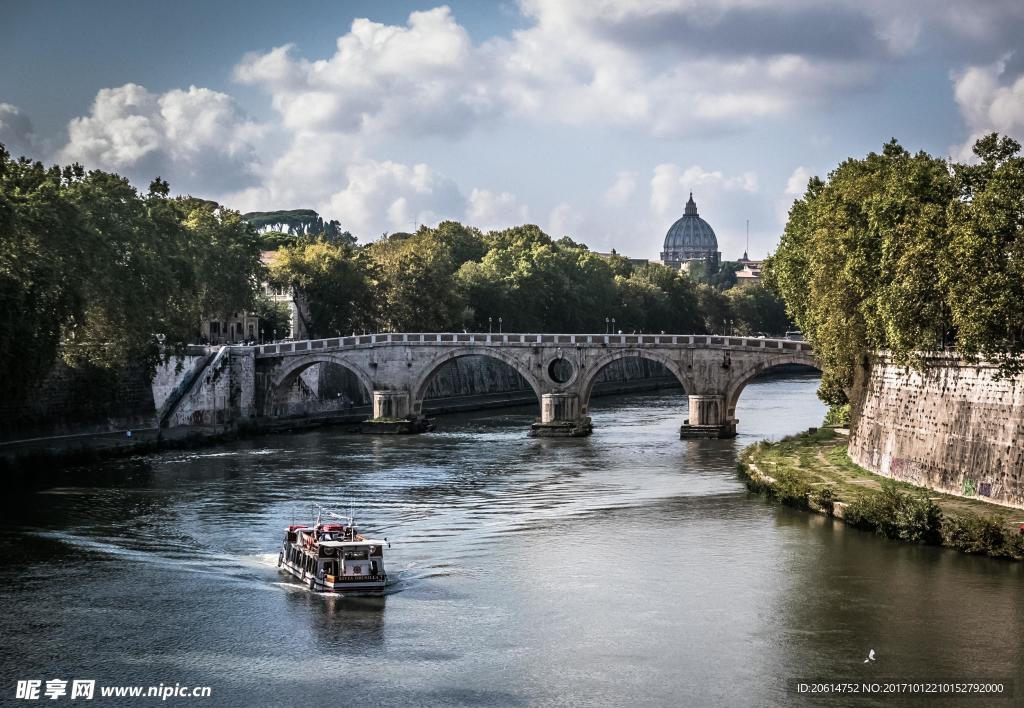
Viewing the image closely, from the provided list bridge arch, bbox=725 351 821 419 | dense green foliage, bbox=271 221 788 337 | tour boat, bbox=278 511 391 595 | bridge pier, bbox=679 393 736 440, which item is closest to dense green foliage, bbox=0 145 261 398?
dense green foliage, bbox=271 221 788 337

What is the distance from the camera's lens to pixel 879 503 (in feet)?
155

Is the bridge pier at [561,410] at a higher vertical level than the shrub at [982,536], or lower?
higher

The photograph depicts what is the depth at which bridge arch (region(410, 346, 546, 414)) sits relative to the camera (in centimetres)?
8981

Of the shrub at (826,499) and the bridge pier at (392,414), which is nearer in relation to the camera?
the shrub at (826,499)

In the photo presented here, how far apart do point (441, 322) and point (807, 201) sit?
3876 cm

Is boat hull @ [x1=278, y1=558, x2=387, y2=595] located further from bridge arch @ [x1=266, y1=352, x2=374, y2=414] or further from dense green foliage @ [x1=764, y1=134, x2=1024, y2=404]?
bridge arch @ [x1=266, y1=352, x2=374, y2=414]

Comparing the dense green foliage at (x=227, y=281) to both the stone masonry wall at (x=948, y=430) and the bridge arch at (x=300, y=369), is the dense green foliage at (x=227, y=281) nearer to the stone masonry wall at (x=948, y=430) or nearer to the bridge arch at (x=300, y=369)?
the bridge arch at (x=300, y=369)

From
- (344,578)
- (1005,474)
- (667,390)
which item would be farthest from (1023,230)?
(667,390)

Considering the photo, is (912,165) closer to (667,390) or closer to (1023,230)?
(1023,230)

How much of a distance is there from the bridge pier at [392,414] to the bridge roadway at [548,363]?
0.07 metres

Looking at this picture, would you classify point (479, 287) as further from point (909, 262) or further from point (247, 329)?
point (909, 262)

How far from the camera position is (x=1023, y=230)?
47500mm

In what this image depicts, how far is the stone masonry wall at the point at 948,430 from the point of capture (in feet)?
153

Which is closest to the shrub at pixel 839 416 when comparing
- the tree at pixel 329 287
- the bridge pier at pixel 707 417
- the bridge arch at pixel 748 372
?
the bridge arch at pixel 748 372
